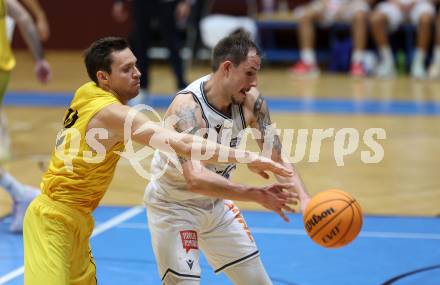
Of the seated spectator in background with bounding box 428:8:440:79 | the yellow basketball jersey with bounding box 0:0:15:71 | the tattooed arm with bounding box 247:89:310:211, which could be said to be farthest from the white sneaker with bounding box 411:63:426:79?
the tattooed arm with bounding box 247:89:310:211

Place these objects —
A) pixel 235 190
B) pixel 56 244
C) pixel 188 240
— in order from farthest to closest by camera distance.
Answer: pixel 188 240 → pixel 56 244 → pixel 235 190

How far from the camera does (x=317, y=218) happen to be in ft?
14.9

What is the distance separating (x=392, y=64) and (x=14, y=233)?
10.8m

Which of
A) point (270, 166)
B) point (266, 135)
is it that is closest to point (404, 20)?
point (266, 135)

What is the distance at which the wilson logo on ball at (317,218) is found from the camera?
4527 millimetres

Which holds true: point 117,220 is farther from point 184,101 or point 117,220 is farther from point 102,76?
point 102,76

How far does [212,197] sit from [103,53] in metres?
0.96

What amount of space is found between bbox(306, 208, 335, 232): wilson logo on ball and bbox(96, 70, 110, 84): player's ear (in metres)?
1.31

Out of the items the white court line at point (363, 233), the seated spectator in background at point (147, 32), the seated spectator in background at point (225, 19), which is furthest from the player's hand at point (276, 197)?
the seated spectator in background at point (225, 19)

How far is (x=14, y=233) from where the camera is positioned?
701 centimetres

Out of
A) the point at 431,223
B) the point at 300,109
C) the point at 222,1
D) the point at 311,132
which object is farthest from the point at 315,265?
the point at 222,1

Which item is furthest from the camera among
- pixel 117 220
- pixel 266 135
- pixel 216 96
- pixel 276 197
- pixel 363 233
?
pixel 117 220

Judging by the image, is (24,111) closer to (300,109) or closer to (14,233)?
(300,109)

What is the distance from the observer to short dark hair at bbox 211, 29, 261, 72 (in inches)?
184
